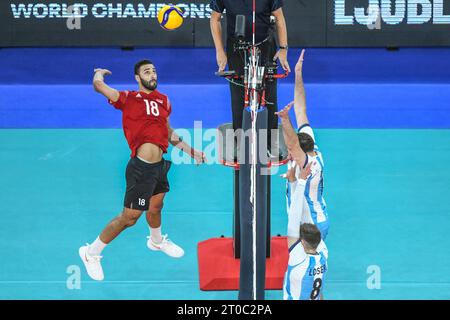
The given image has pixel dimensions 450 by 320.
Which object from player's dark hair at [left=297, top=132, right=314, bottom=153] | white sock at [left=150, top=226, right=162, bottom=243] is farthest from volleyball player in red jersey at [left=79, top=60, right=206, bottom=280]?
player's dark hair at [left=297, top=132, right=314, bottom=153]

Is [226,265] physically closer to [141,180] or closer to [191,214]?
[141,180]

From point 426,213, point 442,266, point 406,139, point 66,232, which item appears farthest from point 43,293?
point 406,139

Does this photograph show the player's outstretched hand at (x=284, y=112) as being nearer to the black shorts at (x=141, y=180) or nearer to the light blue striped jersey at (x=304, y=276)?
the light blue striped jersey at (x=304, y=276)

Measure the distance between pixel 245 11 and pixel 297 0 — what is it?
7901 millimetres

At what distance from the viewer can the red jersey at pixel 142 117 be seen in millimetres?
7832

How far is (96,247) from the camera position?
8.56 m

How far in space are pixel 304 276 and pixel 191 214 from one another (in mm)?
3665

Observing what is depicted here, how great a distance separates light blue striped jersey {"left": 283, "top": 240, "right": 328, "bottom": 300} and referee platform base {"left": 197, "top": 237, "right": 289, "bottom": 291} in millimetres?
1157

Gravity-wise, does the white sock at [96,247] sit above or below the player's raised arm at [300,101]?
below

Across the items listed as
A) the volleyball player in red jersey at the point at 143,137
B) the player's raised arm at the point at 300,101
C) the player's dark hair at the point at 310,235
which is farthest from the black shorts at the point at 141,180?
the player's dark hair at the point at 310,235

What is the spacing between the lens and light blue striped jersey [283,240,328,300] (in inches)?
282

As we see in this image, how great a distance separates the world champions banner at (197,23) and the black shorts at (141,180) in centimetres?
840

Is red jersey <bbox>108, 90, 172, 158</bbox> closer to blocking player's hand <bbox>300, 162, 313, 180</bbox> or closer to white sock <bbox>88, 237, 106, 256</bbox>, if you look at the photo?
white sock <bbox>88, 237, 106, 256</bbox>

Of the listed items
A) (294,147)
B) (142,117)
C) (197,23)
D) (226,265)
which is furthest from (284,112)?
(197,23)
